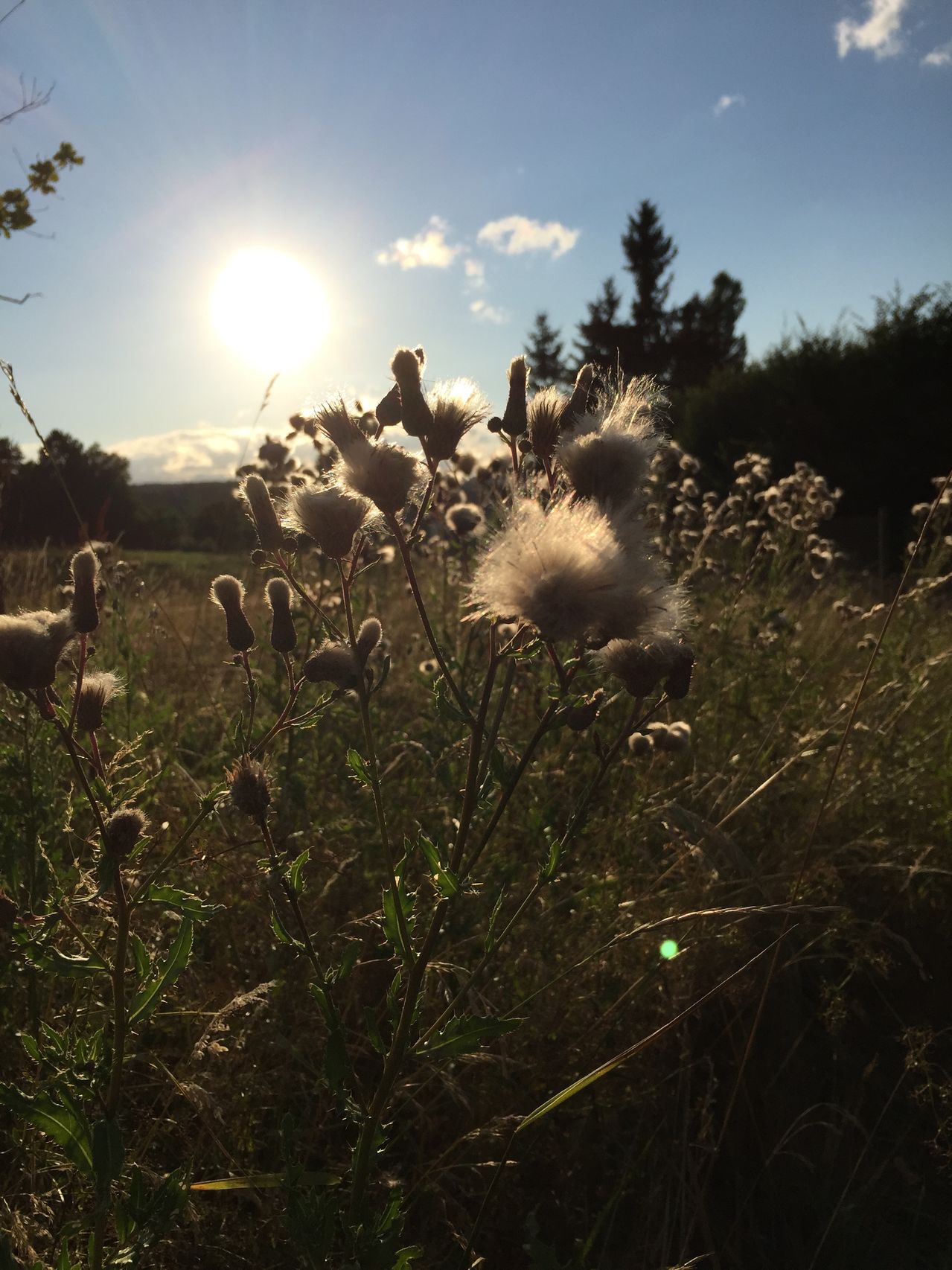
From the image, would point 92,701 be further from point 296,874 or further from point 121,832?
point 296,874

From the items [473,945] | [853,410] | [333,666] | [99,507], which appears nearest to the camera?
[333,666]

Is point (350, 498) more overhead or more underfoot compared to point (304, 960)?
more overhead

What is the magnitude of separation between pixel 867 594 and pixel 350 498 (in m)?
6.87

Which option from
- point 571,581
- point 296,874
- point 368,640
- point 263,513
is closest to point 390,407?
point 263,513

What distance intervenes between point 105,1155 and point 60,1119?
0.45ft

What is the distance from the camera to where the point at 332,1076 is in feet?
4.50

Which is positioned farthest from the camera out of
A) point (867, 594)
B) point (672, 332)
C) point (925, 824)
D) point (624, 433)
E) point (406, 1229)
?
point (672, 332)

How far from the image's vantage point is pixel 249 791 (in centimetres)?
153

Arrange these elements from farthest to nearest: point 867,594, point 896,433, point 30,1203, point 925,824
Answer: point 896,433 → point 867,594 → point 925,824 → point 30,1203

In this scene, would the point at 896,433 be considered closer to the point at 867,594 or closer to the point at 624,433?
the point at 867,594

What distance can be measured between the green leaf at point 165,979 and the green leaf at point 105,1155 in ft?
0.54

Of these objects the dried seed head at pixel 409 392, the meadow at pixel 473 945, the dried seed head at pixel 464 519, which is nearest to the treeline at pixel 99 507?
the dried seed head at pixel 464 519

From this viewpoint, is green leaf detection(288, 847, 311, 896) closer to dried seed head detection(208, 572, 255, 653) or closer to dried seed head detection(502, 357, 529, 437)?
dried seed head detection(208, 572, 255, 653)

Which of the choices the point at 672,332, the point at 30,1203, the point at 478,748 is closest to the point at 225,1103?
the point at 30,1203
